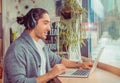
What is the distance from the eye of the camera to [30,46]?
6.30 ft

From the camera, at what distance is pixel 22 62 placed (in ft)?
5.95

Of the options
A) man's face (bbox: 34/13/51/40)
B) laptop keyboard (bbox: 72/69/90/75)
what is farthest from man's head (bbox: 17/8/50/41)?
laptop keyboard (bbox: 72/69/90/75)

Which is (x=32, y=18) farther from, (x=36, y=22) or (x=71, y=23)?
(x=71, y=23)

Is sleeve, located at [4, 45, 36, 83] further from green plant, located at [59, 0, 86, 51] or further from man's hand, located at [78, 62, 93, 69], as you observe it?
green plant, located at [59, 0, 86, 51]

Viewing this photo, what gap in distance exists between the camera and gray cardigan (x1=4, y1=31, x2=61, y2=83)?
1745mm

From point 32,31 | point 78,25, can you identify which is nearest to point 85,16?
point 78,25

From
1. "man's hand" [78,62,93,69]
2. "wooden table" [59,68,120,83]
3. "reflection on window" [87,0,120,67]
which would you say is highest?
"reflection on window" [87,0,120,67]

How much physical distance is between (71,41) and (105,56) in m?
0.41

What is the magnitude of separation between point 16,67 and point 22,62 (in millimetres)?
76

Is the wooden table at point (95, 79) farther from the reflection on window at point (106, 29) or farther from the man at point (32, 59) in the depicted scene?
the reflection on window at point (106, 29)

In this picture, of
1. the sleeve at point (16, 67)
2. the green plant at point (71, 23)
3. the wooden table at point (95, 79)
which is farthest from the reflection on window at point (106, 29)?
the sleeve at point (16, 67)

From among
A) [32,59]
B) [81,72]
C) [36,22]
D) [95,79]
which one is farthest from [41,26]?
[95,79]

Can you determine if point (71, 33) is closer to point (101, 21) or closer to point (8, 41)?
point (101, 21)

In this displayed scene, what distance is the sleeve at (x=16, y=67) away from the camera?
1.73 metres
